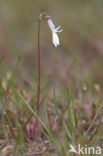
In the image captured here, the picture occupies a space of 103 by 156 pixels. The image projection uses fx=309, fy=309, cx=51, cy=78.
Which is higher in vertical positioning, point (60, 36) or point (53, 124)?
point (60, 36)

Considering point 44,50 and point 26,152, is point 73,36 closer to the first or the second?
point 44,50

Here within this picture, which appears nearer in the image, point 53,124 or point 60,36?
point 53,124

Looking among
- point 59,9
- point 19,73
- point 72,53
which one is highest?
point 59,9

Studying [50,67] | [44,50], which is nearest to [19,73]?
[50,67]

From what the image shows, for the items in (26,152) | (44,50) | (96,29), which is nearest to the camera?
(26,152)

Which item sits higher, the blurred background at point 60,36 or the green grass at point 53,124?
the blurred background at point 60,36

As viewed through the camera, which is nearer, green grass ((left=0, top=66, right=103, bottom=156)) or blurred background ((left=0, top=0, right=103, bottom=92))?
green grass ((left=0, top=66, right=103, bottom=156))

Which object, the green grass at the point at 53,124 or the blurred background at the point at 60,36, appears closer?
the green grass at the point at 53,124

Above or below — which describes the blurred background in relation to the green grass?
above
